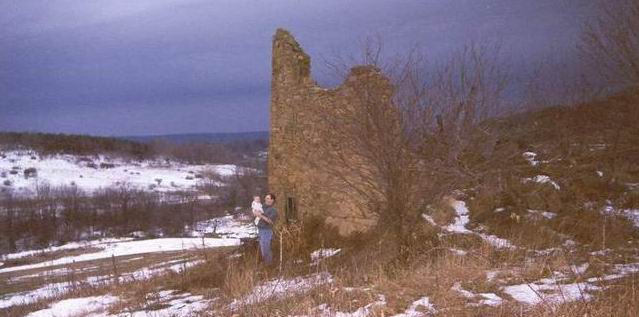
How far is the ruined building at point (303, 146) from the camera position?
42.7 feet

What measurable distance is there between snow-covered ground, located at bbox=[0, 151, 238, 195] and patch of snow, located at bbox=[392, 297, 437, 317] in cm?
6279

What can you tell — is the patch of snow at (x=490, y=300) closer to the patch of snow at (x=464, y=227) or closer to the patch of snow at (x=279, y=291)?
the patch of snow at (x=279, y=291)

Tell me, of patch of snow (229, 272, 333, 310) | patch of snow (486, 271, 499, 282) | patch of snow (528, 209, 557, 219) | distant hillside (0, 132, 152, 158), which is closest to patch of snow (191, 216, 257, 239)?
patch of snow (528, 209, 557, 219)

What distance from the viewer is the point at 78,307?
11.7 m

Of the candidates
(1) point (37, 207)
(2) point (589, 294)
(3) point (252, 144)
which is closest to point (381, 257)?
(2) point (589, 294)

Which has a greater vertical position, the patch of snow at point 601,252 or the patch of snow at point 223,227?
the patch of snow at point 601,252

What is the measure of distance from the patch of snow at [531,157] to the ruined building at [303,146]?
647 cm

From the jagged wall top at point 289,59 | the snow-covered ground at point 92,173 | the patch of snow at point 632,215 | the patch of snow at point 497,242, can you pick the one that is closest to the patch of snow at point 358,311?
the patch of snow at point 497,242

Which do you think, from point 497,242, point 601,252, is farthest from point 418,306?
point 497,242

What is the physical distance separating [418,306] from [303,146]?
7.87 m

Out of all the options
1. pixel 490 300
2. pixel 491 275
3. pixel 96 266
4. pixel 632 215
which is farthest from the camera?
pixel 96 266

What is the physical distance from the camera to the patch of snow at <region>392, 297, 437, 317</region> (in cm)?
633

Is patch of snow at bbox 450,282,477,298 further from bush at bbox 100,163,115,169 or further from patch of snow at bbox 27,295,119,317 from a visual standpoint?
bush at bbox 100,163,115,169

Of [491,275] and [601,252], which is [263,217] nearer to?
[491,275]
